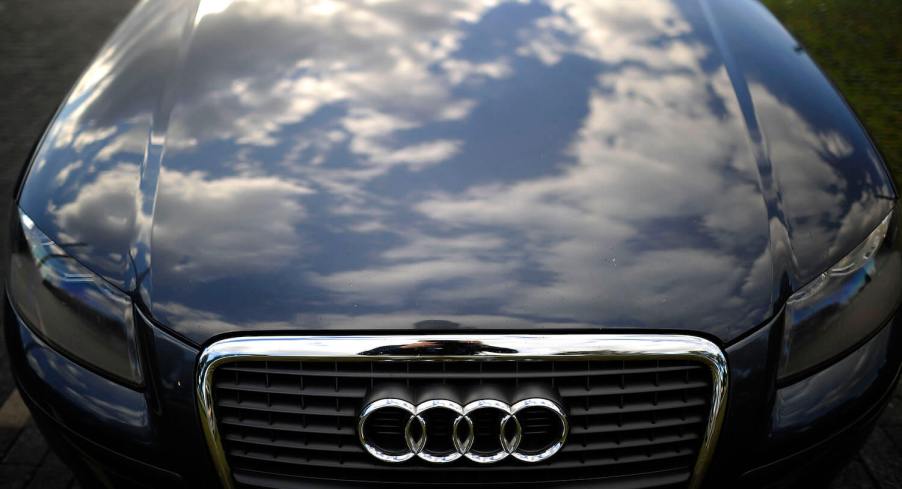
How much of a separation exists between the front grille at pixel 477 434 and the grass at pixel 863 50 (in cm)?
302

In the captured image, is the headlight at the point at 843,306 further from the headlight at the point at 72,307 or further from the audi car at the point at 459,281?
the headlight at the point at 72,307

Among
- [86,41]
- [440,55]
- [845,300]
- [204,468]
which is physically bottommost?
[86,41]

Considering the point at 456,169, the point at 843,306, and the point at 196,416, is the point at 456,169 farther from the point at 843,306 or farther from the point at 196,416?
the point at 843,306

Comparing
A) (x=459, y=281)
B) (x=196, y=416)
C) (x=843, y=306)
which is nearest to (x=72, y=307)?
(x=196, y=416)

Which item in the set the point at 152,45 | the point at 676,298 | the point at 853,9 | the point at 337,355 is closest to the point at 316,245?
the point at 337,355

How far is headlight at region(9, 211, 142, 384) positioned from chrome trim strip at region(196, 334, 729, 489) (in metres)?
0.23

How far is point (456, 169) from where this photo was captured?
2.10 m

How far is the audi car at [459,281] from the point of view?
1.85 m

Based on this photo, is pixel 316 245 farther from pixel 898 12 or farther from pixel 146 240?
pixel 898 12

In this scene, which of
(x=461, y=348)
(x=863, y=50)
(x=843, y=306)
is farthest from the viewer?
(x=863, y=50)

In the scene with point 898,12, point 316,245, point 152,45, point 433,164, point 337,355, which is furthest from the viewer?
point 898,12

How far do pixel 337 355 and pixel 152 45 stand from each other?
132 cm

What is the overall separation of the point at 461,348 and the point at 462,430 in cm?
17

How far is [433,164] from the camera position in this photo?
2113 mm
